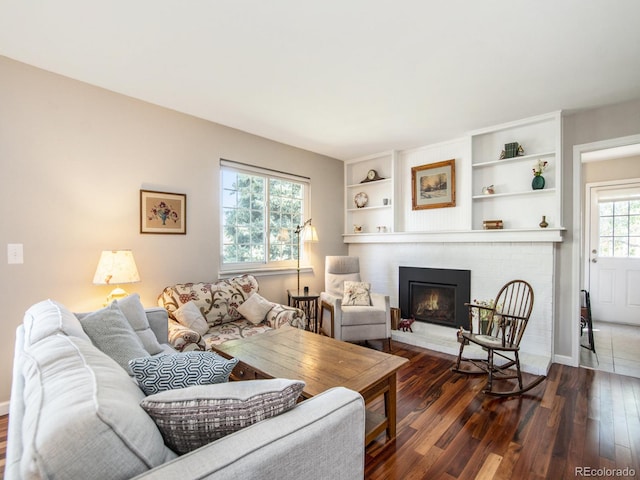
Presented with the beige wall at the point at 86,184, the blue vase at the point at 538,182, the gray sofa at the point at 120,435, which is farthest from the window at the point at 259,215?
the blue vase at the point at 538,182

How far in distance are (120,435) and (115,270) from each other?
7.01 ft

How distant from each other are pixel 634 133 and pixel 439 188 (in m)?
1.81

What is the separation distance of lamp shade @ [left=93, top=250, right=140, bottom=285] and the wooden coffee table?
36.4 inches

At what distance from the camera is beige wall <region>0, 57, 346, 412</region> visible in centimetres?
225

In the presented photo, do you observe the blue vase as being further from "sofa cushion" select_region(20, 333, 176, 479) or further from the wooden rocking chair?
"sofa cushion" select_region(20, 333, 176, 479)

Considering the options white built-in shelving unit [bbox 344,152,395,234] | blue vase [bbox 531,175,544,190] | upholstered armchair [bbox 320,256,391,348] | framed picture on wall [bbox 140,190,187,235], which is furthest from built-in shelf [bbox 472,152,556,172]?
framed picture on wall [bbox 140,190,187,235]

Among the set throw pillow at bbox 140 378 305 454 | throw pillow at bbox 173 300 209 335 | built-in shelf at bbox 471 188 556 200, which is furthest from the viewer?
built-in shelf at bbox 471 188 556 200

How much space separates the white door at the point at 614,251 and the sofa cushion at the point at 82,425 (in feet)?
19.8

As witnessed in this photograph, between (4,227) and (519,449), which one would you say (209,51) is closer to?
(4,227)

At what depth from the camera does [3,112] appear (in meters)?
2.20

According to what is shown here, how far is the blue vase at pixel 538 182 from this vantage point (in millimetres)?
3213

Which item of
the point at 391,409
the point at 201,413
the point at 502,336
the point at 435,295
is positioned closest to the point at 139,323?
the point at 201,413

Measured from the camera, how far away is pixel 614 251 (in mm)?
4574

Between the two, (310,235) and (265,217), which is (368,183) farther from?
(265,217)
